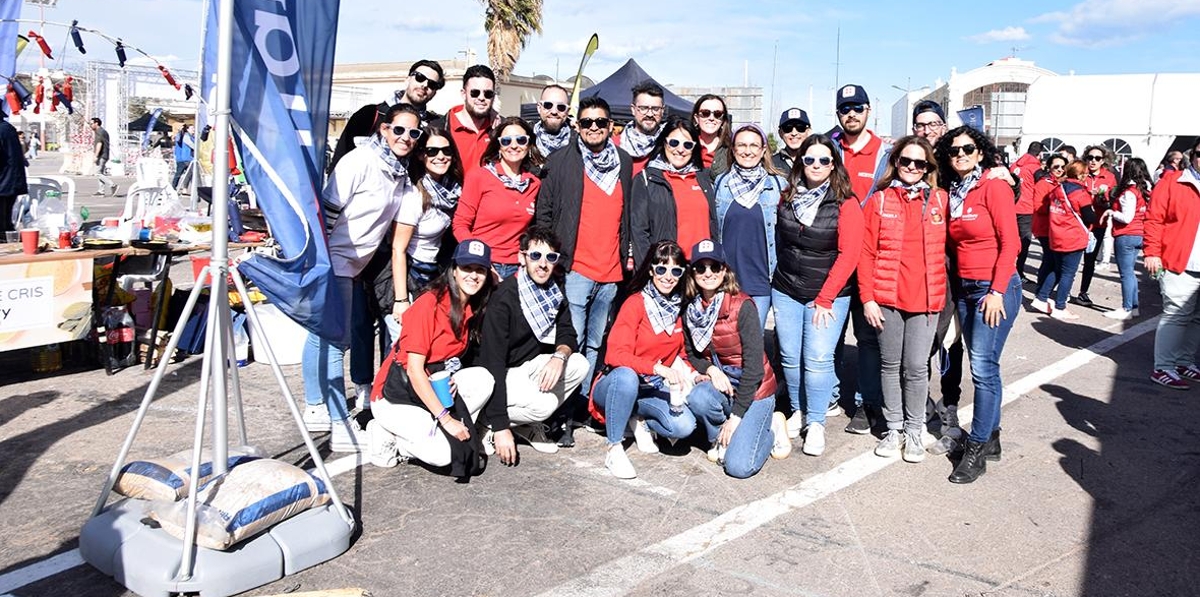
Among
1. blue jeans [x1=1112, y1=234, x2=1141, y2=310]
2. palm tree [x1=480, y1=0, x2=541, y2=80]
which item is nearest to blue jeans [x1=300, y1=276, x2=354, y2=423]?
blue jeans [x1=1112, y1=234, x2=1141, y2=310]

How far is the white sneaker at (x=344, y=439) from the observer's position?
16.5ft

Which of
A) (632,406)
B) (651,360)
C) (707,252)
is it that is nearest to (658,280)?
(707,252)

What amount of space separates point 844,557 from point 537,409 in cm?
184

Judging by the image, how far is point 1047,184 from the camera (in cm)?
1023

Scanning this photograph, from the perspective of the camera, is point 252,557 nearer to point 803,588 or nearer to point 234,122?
point 234,122

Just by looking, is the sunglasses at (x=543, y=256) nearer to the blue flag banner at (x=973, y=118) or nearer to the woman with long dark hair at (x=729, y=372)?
the woman with long dark hair at (x=729, y=372)

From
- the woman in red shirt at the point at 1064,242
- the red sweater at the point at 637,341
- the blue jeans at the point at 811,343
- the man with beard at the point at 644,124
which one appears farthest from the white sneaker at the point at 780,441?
the woman in red shirt at the point at 1064,242

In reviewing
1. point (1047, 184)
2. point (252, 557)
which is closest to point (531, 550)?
point (252, 557)

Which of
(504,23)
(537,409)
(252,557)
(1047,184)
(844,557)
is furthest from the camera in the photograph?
(504,23)

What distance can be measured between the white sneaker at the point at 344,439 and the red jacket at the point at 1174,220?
5.65 m

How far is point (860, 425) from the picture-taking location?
560cm

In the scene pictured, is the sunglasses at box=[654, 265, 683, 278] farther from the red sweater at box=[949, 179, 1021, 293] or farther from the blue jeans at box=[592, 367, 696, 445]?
the red sweater at box=[949, 179, 1021, 293]

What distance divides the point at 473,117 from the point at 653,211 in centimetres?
144

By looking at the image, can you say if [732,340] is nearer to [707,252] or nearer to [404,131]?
[707,252]
